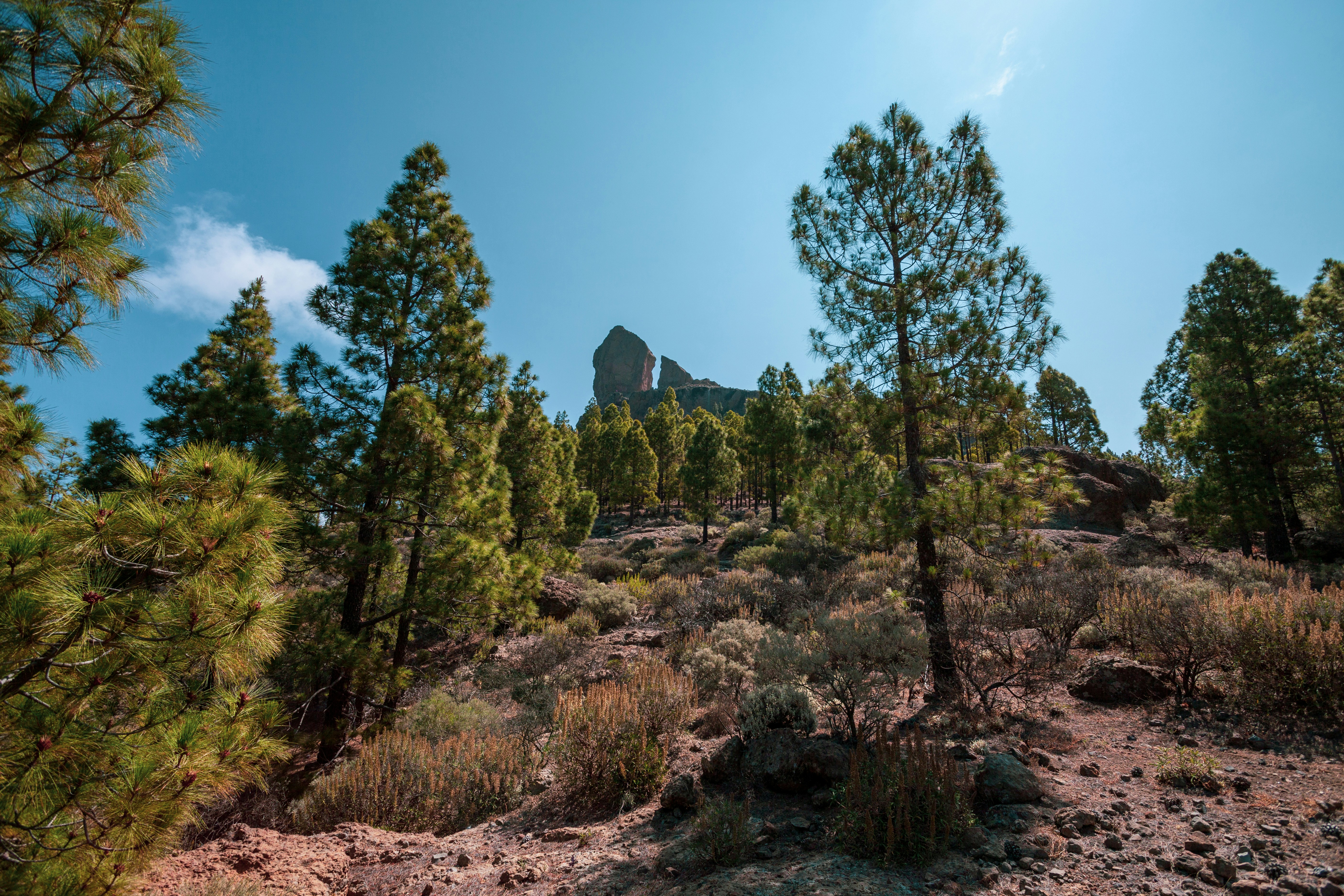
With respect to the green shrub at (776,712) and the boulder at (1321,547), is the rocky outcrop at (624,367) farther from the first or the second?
the green shrub at (776,712)

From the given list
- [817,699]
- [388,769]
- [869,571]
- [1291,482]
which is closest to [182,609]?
[388,769]

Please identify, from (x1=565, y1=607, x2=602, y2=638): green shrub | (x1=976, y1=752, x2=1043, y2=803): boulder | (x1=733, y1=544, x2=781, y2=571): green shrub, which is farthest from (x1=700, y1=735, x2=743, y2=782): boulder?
(x1=733, y1=544, x2=781, y2=571): green shrub

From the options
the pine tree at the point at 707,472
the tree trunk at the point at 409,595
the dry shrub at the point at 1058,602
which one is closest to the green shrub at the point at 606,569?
the pine tree at the point at 707,472

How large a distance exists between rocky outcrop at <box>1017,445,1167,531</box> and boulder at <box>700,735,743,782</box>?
1741cm

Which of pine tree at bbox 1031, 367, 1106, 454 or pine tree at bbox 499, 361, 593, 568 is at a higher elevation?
pine tree at bbox 1031, 367, 1106, 454

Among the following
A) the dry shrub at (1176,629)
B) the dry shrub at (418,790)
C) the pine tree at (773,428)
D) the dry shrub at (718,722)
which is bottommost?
the dry shrub at (418,790)

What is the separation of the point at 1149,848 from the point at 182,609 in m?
5.42

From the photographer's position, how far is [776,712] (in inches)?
198

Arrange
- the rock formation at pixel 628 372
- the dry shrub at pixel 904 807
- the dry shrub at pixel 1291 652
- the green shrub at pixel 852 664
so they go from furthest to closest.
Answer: the rock formation at pixel 628 372, the green shrub at pixel 852 664, the dry shrub at pixel 1291 652, the dry shrub at pixel 904 807

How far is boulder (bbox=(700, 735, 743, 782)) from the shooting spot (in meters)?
4.75

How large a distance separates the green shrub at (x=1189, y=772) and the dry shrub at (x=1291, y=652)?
1659 millimetres

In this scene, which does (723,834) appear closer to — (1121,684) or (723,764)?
(723,764)

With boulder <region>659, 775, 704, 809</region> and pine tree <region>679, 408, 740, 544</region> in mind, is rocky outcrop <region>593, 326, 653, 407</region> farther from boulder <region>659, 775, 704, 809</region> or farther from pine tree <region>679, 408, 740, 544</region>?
boulder <region>659, 775, 704, 809</region>

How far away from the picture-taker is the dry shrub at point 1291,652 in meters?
4.63
